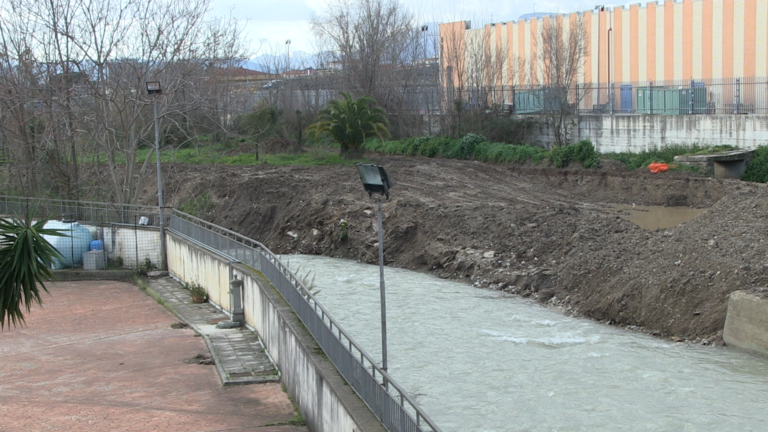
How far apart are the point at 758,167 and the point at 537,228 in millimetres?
12622

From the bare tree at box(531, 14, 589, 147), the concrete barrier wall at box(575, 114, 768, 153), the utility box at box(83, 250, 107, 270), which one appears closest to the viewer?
the utility box at box(83, 250, 107, 270)

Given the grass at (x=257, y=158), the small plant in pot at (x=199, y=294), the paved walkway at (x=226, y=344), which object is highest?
the grass at (x=257, y=158)

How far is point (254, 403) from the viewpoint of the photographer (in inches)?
543

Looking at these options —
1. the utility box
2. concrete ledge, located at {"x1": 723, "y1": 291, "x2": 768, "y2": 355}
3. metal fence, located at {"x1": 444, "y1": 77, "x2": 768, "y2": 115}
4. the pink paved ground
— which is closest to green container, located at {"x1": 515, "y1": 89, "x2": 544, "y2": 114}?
metal fence, located at {"x1": 444, "y1": 77, "x2": 768, "y2": 115}

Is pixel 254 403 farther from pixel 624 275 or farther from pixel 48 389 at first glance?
pixel 624 275

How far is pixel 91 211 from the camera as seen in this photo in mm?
28922

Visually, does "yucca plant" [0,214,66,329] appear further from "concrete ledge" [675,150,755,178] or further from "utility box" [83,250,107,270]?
"concrete ledge" [675,150,755,178]

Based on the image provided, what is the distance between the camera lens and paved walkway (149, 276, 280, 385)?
1519cm

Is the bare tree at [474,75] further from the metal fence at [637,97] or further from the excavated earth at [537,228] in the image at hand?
the excavated earth at [537,228]

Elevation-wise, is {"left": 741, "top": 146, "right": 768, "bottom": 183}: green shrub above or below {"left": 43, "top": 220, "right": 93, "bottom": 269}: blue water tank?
above

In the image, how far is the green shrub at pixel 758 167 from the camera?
33.8 metres

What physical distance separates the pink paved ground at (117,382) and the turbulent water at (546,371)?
3.32m

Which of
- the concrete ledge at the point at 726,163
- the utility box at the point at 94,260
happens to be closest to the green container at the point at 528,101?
the concrete ledge at the point at 726,163

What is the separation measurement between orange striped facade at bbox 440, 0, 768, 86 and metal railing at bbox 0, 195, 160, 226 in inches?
1191
